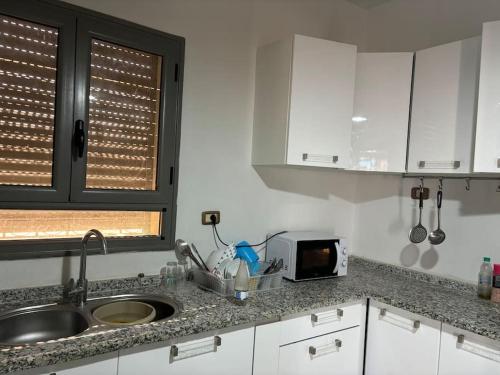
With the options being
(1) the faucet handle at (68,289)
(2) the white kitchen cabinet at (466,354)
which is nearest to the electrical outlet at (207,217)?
(1) the faucet handle at (68,289)

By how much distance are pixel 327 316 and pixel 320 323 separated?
55mm

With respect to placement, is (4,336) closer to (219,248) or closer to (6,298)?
(6,298)

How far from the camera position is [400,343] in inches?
73.7

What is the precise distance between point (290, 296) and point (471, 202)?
119 cm

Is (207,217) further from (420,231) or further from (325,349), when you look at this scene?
(420,231)

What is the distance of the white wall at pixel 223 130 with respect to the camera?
1.89 metres

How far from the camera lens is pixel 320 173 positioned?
2.64m

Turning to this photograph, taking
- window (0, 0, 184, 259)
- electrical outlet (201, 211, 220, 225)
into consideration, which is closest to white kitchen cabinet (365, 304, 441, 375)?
electrical outlet (201, 211, 220, 225)

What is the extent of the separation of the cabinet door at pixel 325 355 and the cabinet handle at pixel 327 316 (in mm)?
80

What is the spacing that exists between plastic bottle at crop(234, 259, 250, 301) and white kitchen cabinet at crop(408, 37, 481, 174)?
3.77 ft

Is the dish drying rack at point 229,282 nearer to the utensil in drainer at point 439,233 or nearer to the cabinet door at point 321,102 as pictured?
the cabinet door at point 321,102

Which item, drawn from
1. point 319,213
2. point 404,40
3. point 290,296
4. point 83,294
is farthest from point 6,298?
point 404,40

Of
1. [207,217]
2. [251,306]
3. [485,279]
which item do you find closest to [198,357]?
[251,306]

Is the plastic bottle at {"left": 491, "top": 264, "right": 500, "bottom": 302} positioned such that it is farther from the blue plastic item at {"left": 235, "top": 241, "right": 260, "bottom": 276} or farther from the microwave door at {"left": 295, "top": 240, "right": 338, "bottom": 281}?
the blue plastic item at {"left": 235, "top": 241, "right": 260, "bottom": 276}
